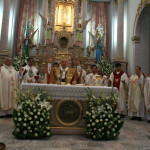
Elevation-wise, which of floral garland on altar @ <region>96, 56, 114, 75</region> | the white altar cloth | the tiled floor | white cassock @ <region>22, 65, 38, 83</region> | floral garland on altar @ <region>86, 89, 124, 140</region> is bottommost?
the tiled floor

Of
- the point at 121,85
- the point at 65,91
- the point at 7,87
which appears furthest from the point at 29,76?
the point at 121,85

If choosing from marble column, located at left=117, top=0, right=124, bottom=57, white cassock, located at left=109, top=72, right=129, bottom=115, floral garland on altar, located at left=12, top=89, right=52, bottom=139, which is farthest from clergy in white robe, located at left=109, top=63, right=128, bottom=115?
marble column, located at left=117, top=0, right=124, bottom=57

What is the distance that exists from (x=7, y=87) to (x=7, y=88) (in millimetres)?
34

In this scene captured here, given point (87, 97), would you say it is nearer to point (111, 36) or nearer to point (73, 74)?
point (73, 74)

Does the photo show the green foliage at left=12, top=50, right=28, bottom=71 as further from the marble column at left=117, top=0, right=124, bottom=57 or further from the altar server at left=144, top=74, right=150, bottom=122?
the altar server at left=144, top=74, right=150, bottom=122

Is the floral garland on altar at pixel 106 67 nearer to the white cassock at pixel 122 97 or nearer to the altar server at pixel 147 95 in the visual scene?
the white cassock at pixel 122 97

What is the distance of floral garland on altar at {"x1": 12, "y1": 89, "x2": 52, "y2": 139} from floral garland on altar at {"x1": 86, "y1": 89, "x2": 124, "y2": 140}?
2.77 ft

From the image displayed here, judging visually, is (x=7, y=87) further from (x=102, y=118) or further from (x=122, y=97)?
(x=122, y=97)

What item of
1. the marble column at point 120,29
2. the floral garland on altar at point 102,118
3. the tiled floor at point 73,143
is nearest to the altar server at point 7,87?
the tiled floor at point 73,143

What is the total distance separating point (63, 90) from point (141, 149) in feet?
6.09

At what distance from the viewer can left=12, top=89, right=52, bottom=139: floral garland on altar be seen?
130 inches

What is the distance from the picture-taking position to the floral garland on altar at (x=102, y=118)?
11.3ft

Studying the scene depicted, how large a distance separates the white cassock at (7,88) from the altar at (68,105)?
7.72 ft

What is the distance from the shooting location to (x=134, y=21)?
33.7 ft
